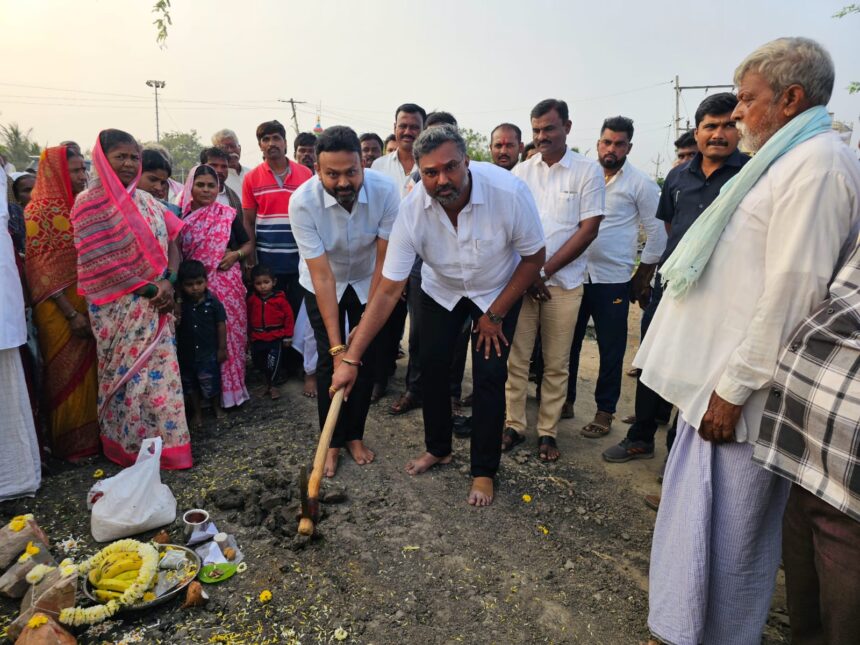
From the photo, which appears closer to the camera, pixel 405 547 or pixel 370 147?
pixel 405 547

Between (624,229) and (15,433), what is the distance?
13.5 feet

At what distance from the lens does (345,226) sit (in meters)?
3.34

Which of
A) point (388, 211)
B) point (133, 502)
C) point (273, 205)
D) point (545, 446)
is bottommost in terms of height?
point (545, 446)

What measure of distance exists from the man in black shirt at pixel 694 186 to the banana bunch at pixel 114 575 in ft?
9.24

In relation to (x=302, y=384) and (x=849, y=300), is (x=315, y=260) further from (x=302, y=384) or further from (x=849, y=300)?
(x=849, y=300)

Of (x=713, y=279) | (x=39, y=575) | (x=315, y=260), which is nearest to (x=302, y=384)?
(x=315, y=260)

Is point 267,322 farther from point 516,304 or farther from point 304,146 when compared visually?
point 516,304

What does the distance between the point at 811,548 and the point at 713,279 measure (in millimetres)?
929

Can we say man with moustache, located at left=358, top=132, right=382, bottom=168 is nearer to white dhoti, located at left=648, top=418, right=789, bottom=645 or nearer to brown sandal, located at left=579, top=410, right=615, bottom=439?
brown sandal, located at left=579, top=410, right=615, bottom=439

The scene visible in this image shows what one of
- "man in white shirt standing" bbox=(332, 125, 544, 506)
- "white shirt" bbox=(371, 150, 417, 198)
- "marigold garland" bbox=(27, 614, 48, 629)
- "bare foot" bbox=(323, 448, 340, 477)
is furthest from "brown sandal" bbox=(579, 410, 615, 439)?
"marigold garland" bbox=(27, 614, 48, 629)

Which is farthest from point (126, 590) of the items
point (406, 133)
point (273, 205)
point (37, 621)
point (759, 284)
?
point (406, 133)

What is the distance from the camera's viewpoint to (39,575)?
224 cm

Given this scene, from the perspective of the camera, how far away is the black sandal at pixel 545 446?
362 centimetres

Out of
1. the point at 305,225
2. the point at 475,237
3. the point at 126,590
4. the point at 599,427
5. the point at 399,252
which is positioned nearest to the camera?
the point at 126,590
